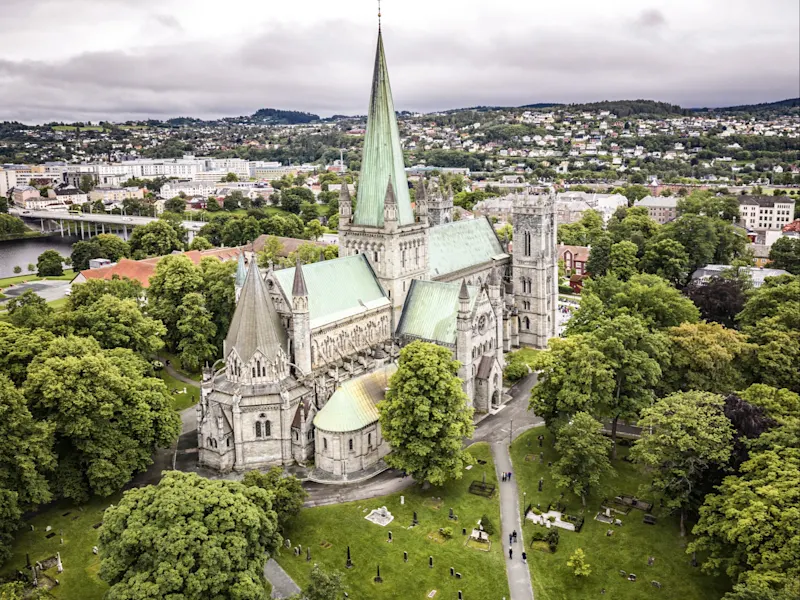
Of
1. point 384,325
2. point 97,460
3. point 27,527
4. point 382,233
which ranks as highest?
point 382,233

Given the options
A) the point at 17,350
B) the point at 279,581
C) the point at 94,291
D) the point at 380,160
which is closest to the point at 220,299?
the point at 94,291

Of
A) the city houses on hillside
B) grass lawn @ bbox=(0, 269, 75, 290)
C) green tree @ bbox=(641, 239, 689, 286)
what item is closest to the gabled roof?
the city houses on hillside

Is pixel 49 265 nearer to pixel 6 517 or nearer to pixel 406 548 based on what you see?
pixel 6 517

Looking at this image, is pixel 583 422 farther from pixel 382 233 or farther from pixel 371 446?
pixel 382 233

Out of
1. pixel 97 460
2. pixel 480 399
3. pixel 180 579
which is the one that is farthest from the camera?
pixel 480 399

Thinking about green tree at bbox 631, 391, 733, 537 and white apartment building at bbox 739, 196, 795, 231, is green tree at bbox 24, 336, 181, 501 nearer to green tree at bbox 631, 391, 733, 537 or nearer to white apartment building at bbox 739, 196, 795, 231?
green tree at bbox 631, 391, 733, 537

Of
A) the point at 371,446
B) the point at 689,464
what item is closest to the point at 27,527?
the point at 371,446
